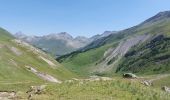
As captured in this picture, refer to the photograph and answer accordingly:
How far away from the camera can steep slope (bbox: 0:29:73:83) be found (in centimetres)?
13049

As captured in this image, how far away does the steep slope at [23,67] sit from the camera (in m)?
130

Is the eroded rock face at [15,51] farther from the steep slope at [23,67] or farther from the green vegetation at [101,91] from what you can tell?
the green vegetation at [101,91]

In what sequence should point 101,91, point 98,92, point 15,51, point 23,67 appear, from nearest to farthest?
1. point 98,92
2. point 101,91
3. point 23,67
4. point 15,51

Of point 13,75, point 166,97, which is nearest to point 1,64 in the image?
point 13,75

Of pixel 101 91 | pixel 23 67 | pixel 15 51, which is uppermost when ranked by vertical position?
pixel 15 51

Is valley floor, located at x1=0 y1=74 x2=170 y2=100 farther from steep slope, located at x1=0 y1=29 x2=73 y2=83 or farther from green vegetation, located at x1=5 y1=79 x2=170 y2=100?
steep slope, located at x1=0 y1=29 x2=73 y2=83

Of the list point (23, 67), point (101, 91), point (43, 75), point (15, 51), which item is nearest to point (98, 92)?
point (101, 91)

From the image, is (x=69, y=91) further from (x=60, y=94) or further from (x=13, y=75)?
(x=13, y=75)

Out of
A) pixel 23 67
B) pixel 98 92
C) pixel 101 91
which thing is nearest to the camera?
pixel 98 92

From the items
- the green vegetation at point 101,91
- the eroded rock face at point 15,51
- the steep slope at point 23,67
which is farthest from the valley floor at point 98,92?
the eroded rock face at point 15,51

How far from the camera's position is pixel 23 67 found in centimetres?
14725

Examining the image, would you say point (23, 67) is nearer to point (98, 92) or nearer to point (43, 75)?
point (43, 75)

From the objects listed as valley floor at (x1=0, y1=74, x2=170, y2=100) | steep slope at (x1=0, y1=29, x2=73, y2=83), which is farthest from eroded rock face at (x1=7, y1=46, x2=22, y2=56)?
valley floor at (x1=0, y1=74, x2=170, y2=100)

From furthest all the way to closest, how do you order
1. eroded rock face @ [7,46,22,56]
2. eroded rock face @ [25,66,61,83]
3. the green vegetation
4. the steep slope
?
1. eroded rock face @ [7,46,22,56]
2. eroded rock face @ [25,66,61,83]
3. the steep slope
4. the green vegetation
